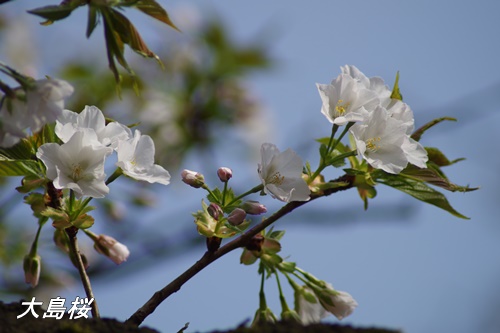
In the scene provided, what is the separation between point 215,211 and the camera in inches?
40.9

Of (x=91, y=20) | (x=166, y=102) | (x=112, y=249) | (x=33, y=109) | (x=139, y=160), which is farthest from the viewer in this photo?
(x=166, y=102)

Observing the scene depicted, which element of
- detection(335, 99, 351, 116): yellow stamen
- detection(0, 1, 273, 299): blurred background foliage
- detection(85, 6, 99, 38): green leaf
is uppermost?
detection(85, 6, 99, 38): green leaf

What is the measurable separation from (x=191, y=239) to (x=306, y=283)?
1277mm

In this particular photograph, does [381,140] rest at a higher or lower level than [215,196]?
higher

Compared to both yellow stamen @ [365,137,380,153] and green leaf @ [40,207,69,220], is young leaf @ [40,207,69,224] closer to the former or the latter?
green leaf @ [40,207,69,220]

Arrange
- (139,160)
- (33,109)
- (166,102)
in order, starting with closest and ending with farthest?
1. (33,109)
2. (139,160)
3. (166,102)

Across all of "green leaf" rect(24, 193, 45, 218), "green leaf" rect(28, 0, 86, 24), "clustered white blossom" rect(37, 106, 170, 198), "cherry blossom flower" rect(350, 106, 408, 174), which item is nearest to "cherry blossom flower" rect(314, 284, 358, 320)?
"cherry blossom flower" rect(350, 106, 408, 174)

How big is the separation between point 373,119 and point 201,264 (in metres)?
0.31

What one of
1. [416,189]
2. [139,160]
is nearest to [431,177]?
[416,189]

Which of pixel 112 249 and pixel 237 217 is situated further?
pixel 112 249

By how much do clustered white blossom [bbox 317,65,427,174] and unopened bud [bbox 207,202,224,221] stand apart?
200 millimetres

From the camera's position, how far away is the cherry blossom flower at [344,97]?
3.51 feet

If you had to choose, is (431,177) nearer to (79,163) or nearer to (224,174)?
(224,174)

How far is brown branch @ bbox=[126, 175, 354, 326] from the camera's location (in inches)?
39.3
